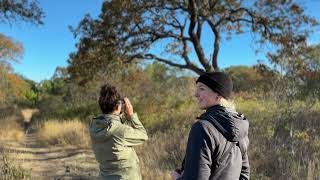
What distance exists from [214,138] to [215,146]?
0.16 feet

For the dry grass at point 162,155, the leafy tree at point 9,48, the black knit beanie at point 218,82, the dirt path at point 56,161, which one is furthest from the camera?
the leafy tree at point 9,48

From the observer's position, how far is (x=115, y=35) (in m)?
16.4

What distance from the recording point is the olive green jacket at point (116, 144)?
13.0ft

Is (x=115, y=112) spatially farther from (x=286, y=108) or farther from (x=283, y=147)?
(x=286, y=108)

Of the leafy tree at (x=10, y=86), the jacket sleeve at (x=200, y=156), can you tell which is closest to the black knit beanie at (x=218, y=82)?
the jacket sleeve at (x=200, y=156)

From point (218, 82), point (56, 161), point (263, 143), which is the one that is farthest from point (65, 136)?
point (218, 82)

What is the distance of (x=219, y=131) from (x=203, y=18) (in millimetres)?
14711

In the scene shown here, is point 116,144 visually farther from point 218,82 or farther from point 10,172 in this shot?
point 10,172

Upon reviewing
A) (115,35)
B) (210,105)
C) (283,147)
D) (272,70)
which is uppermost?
(115,35)

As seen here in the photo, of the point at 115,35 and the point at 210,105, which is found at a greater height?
the point at 115,35

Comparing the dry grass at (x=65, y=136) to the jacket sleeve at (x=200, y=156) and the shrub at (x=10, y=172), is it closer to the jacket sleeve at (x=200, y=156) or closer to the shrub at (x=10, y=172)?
the shrub at (x=10, y=172)

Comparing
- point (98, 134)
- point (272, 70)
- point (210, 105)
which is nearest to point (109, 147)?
point (98, 134)

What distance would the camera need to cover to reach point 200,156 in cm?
238

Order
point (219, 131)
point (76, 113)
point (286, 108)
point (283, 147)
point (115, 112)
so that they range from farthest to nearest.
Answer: point (76, 113) → point (286, 108) → point (283, 147) → point (115, 112) → point (219, 131)
